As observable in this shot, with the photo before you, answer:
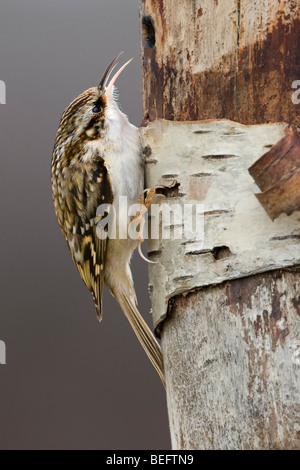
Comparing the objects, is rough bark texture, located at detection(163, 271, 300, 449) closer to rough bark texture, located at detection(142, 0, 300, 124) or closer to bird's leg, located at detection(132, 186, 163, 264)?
bird's leg, located at detection(132, 186, 163, 264)

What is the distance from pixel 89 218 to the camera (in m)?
2.38

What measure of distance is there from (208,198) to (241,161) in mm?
118

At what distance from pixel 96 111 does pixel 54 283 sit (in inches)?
53.5

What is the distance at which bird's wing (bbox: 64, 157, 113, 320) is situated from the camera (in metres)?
2.28

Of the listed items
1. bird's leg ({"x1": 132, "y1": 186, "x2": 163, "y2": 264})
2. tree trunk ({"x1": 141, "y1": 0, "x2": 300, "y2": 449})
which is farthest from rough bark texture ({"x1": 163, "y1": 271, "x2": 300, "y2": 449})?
bird's leg ({"x1": 132, "y1": 186, "x2": 163, "y2": 264})

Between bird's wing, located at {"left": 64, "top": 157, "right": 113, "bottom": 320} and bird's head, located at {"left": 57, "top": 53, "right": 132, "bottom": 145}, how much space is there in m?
0.11

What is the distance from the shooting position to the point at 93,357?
3.45 meters

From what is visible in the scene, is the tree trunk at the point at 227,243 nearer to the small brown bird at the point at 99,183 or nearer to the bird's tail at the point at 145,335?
the small brown bird at the point at 99,183

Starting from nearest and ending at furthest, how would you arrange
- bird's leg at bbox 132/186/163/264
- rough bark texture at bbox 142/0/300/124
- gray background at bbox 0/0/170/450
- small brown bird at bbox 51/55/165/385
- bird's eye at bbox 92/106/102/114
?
rough bark texture at bbox 142/0/300/124 → bird's leg at bbox 132/186/163/264 → small brown bird at bbox 51/55/165/385 → bird's eye at bbox 92/106/102/114 → gray background at bbox 0/0/170/450

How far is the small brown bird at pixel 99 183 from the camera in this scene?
2207 millimetres

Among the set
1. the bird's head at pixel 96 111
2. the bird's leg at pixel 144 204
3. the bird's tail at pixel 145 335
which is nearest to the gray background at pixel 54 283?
the bird's tail at pixel 145 335

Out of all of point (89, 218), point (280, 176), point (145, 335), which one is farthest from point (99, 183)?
point (280, 176)

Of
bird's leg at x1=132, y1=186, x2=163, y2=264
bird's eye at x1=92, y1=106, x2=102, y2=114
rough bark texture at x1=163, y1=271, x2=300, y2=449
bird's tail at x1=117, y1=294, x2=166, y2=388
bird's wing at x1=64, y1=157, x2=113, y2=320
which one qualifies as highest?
bird's eye at x1=92, y1=106, x2=102, y2=114

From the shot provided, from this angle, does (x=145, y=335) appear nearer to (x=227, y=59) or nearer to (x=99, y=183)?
(x=99, y=183)
